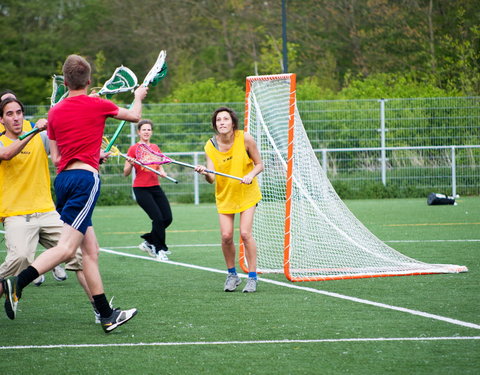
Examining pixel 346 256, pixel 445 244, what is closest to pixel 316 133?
pixel 445 244

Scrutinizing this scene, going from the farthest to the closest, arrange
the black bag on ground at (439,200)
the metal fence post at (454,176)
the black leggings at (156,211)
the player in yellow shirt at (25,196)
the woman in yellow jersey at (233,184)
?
the metal fence post at (454,176)
the black bag on ground at (439,200)
the black leggings at (156,211)
the woman in yellow jersey at (233,184)
the player in yellow shirt at (25,196)

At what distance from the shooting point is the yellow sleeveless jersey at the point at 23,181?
674 centimetres

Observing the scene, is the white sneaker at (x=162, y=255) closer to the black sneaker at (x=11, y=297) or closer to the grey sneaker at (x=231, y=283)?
the grey sneaker at (x=231, y=283)

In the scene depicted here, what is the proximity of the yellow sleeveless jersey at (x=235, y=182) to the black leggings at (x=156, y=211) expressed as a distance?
9.10 ft

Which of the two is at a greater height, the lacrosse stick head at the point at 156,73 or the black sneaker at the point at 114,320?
the lacrosse stick head at the point at 156,73

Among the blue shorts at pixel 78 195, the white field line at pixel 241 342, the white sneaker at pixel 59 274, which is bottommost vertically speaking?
the white field line at pixel 241 342

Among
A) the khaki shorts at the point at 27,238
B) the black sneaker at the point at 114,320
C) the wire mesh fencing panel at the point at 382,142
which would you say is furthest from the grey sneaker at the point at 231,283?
the wire mesh fencing panel at the point at 382,142

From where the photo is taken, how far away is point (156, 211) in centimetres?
1062

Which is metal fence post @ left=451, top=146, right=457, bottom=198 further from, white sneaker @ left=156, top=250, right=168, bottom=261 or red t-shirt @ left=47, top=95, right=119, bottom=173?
red t-shirt @ left=47, top=95, right=119, bottom=173

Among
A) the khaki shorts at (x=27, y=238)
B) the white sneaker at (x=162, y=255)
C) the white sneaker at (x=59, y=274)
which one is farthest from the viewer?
the white sneaker at (x=162, y=255)

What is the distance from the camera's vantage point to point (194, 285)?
819cm

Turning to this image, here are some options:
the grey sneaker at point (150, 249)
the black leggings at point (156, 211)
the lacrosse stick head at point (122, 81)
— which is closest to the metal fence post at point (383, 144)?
the black leggings at point (156, 211)

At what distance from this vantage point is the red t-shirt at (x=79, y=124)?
567 centimetres

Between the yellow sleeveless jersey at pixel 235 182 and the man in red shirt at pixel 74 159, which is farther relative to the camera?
the yellow sleeveless jersey at pixel 235 182
